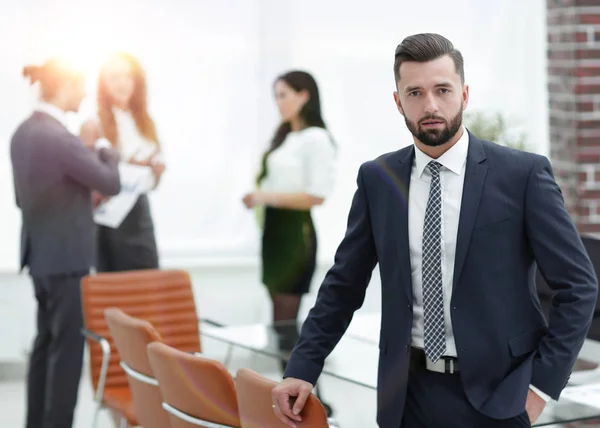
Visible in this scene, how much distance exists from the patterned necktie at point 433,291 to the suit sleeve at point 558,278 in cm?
17

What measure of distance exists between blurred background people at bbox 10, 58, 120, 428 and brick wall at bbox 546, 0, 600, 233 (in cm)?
210

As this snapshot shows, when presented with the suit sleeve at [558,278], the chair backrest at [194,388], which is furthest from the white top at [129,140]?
the suit sleeve at [558,278]

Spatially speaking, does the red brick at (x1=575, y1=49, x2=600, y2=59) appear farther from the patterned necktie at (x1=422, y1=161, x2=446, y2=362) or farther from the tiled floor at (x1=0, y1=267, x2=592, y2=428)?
the patterned necktie at (x1=422, y1=161, x2=446, y2=362)

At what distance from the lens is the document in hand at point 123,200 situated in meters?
5.14

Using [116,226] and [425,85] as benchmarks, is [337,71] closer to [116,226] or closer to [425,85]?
[116,226]

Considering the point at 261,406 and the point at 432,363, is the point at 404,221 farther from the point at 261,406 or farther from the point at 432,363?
the point at 261,406

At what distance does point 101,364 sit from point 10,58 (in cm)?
224

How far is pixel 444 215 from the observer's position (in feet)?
6.82

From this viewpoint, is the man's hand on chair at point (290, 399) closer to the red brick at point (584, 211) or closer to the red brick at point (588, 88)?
the red brick at point (584, 211)

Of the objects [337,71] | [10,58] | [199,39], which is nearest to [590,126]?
[337,71]

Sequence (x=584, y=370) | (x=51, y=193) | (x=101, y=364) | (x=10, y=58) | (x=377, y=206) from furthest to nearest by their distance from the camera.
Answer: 1. (x=10, y=58)
2. (x=51, y=193)
3. (x=101, y=364)
4. (x=584, y=370)
5. (x=377, y=206)

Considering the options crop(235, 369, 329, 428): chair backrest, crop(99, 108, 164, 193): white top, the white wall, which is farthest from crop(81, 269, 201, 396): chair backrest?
crop(235, 369, 329, 428): chair backrest

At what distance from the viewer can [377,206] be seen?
2.17m

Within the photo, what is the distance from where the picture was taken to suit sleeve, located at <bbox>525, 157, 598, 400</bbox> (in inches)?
78.6
